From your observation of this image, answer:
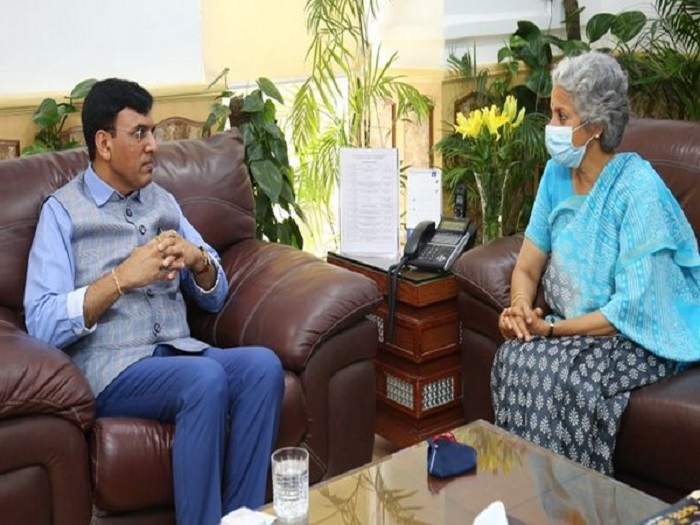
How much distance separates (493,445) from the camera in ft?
Result: 6.58

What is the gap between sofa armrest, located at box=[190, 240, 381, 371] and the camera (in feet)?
7.95

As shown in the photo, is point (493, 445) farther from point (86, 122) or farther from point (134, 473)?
point (86, 122)

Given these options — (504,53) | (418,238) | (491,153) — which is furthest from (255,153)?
(504,53)

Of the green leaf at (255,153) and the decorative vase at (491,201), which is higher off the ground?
the green leaf at (255,153)

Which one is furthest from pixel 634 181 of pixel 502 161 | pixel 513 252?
pixel 502 161

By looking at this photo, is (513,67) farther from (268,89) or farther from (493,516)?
(493,516)

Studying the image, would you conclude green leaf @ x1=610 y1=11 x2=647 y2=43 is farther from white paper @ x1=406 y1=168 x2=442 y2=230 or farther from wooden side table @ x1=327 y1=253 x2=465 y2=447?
wooden side table @ x1=327 y1=253 x2=465 y2=447

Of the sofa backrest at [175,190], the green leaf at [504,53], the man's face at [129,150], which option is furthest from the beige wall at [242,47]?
the man's face at [129,150]

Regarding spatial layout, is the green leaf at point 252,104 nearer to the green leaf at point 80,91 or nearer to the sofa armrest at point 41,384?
the green leaf at point 80,91

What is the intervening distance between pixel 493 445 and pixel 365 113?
181 cm

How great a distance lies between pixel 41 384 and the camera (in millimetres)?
2023

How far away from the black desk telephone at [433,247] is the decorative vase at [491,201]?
11 cm

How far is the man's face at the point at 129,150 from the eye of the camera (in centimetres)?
236

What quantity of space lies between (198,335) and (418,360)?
2.20 feet
